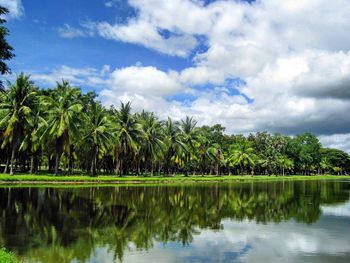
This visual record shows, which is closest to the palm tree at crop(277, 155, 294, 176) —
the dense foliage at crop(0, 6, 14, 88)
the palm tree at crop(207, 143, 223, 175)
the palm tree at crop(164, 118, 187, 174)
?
the palm tree at crop(207, 143, 223, 175)

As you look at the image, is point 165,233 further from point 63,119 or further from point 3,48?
point 63,119

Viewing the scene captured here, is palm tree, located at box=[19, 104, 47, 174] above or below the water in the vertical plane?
above

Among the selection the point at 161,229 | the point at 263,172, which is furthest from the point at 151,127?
the point at 263,172

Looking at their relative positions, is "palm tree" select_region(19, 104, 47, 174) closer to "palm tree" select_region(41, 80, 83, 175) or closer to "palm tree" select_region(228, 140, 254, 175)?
"palm tree" select_region(41, 80, 83, 175)

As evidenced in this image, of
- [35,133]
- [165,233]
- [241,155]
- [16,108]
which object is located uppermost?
[16,108]

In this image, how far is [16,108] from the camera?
177 feet

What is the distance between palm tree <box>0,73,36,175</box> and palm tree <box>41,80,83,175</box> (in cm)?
368

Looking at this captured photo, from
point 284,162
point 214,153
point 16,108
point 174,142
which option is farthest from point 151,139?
point 284,162

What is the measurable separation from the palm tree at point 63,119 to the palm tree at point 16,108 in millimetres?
3680

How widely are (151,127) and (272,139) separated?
255 ft

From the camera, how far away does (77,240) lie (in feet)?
51.6

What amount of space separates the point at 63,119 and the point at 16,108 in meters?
6.90

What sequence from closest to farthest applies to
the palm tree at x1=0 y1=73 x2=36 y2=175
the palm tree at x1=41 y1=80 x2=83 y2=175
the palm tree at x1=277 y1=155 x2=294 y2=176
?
the palm tree at x1=0 y1=73 x2=36 y2=175
the palm tree at x1=41 y1=80 x2=83 y2=175
the palm tree at x1=277 y1=155 x2=294 y2=176

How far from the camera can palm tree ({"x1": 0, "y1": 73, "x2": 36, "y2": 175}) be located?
52844 millimetres
